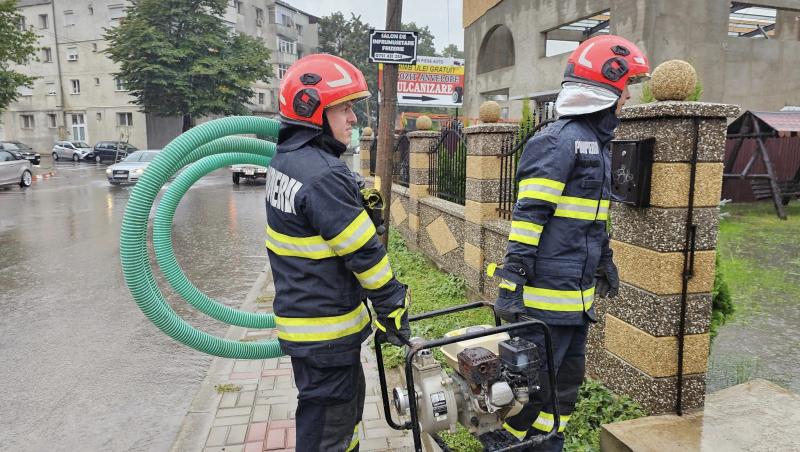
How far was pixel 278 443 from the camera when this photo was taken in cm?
343

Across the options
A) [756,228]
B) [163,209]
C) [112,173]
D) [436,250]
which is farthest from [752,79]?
[112,173]

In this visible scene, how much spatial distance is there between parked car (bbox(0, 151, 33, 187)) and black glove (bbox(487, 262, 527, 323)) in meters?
22.5

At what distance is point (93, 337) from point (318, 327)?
4.11 m

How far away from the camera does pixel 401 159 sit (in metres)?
10.4

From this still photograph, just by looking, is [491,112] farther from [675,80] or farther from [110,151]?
[110,151]

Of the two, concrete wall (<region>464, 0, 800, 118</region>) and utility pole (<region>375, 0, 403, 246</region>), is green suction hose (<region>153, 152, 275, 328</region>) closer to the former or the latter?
utility pole (<region>375, 0, 403, 246</region>)

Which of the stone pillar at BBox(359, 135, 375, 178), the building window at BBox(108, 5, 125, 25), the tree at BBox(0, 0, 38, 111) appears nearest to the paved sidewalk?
the stone pillar at BBox(359, 135, 375, 178)

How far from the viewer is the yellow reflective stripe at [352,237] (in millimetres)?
2279

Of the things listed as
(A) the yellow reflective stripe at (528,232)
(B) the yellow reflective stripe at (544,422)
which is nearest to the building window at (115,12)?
(A) the yellow reflective stripe at (528,232)

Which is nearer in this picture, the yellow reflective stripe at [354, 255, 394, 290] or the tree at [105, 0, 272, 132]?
the yellow reflective stripe at [354, 255, 394, 290]

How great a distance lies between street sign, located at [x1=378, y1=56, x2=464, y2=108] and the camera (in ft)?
61.7

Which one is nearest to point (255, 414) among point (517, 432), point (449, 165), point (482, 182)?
point (517, 432)

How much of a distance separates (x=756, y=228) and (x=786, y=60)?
386 inches

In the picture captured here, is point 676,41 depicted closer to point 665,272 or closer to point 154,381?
point 665,272
